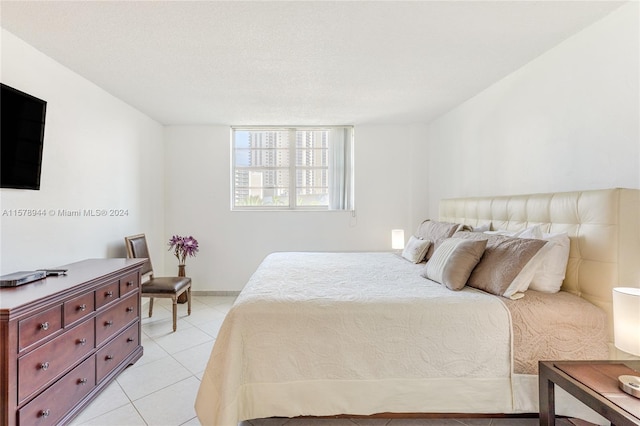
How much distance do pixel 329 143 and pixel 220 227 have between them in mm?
2076

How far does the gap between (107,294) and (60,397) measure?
64cm

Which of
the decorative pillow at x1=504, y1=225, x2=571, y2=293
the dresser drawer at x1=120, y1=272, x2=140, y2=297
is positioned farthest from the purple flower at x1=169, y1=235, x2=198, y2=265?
the decorative pillow at x1=504, y1=225, x2=571, y2=293

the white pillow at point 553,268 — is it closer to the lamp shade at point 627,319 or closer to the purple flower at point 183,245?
the lamp shade at point 627,319

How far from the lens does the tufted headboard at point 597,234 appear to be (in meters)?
1.61

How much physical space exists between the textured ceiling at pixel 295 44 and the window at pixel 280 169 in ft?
4.05

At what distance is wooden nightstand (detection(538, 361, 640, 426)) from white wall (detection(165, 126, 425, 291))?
9.79 feet

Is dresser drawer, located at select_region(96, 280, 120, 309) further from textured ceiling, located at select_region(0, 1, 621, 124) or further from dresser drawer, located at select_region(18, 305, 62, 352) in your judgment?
textured ceiling, located at select_region(0, 1, 621, 124)

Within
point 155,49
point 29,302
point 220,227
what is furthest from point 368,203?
point 29,302

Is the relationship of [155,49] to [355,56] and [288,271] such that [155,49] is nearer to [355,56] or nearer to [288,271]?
[355,56]

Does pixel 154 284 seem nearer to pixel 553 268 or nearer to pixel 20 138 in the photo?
pixel 20 138

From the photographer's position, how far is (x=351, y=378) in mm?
1604

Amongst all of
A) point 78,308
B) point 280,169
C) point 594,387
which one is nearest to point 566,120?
point 594,387

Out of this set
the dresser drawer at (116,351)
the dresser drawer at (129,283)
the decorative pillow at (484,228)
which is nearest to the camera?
the dresser drawer at (116,351)

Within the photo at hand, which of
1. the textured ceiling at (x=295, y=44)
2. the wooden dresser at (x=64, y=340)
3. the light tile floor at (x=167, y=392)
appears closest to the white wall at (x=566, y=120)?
the textured ceiling at (x=295, y=44)
